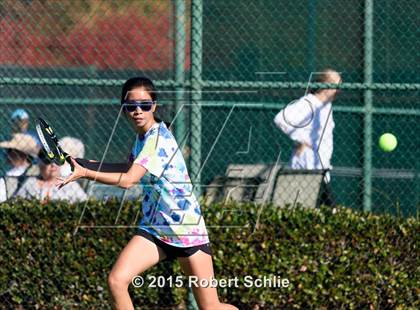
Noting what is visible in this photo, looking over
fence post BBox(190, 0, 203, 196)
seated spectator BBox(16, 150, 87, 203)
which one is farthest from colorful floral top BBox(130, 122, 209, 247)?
seated spectator BBox(16, 150, 87, 203)

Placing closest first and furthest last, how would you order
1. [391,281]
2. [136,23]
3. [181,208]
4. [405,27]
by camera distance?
1. [181,208]
2. [391,281]
3. [405,27]
4. [136,23]

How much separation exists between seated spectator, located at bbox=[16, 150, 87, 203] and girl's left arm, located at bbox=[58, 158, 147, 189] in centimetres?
212

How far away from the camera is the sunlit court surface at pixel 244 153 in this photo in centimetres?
751

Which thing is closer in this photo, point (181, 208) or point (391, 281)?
point (181, 208)

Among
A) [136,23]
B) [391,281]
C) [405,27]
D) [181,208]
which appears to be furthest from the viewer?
[136,23]

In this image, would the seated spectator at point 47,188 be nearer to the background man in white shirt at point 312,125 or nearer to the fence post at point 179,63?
the fence post at point 179,63

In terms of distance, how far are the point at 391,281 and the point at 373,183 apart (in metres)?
1.15

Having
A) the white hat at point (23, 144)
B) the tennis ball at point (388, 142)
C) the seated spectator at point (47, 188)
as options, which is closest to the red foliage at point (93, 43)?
the white hat at point (23, 144)

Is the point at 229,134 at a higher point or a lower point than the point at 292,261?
higher

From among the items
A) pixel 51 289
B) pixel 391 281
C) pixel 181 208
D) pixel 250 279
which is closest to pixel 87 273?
pixel 51 289

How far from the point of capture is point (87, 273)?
7.59 m

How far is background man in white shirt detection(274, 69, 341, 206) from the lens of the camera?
8164 millimetres

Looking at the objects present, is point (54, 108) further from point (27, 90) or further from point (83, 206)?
point (83, 206)

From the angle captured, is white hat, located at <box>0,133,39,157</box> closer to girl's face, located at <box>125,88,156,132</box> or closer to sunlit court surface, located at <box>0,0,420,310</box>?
sunlit court surface, located at <box>0,0,420,310</box>
